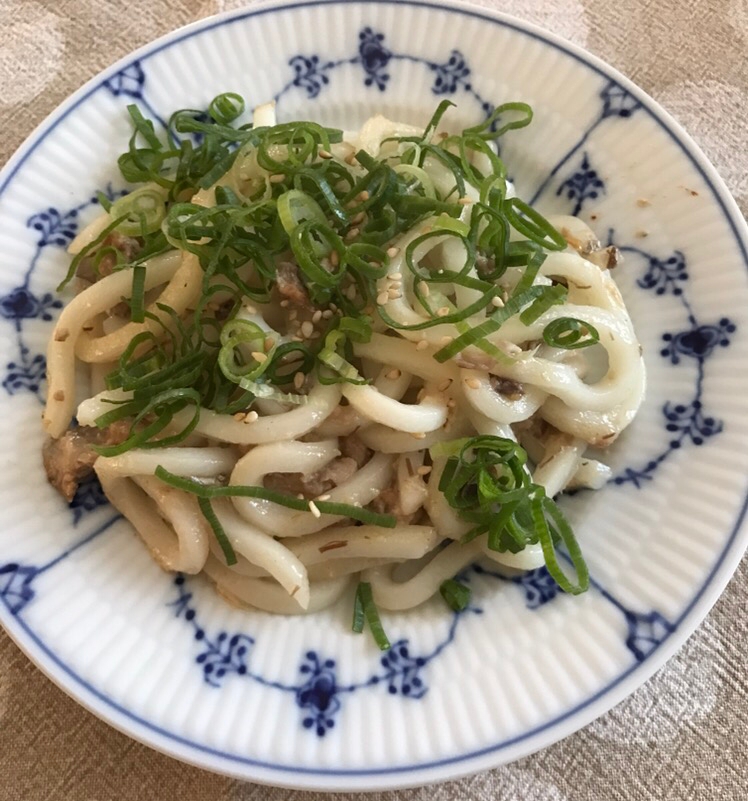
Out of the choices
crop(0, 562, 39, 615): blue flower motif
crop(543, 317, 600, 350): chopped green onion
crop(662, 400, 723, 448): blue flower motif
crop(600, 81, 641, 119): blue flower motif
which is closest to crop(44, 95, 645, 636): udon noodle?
crop(543, 317, 600, 350): chopped green onion

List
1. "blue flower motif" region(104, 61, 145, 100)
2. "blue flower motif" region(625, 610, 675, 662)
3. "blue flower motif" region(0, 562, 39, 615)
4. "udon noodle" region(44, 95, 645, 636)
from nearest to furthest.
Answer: "blue flower motif" region(625, 610, 675, 662)
"blue flower motif" region(0, 562, 39, 615)
"udon noodle" region(44, 95, 645, 636)
"blue flower motif" region(104, 61, 145, 100)

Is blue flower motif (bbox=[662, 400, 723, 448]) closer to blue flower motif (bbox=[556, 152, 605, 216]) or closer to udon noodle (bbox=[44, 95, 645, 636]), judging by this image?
udon noodle (bbox=[44, 95, 645, 636])

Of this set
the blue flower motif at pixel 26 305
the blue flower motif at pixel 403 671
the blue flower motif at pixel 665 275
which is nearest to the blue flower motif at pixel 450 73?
the blue flower motif at pixel 665 275

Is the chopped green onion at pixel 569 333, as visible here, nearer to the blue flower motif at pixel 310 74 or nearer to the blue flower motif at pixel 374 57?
the blue flower motif at pixel 374 57

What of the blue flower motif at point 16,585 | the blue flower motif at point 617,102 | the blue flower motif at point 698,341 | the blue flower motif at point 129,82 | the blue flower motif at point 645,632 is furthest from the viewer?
the blue flower motif at point 129,82

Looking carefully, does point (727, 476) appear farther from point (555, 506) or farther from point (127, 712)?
Answer: point (127, 712)

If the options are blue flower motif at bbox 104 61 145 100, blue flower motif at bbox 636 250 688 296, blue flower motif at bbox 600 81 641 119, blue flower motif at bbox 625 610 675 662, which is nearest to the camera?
blue flower motif at bbox 625 610 675 662
